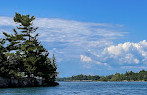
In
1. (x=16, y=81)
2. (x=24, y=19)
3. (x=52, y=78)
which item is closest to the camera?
(x=16, y=81)

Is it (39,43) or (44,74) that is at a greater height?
(39,43)

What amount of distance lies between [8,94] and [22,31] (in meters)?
42.7

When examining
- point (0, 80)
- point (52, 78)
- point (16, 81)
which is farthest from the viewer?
point (52, 78)

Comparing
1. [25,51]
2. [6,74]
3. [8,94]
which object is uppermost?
[25,51]

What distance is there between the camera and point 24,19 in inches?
3750

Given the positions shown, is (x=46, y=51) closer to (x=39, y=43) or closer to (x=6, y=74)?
(x=39, y=43)

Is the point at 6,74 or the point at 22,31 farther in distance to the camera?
the point at 22,31

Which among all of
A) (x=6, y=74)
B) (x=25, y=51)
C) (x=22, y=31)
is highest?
(x=22, y=31)

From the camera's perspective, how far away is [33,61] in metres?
89.6

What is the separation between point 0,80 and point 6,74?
3.00 metres

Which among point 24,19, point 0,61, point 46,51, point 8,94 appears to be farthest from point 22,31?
point 8,94

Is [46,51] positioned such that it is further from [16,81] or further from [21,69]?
[16,81]

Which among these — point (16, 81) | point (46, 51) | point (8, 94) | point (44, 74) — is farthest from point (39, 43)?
point (8, 94)

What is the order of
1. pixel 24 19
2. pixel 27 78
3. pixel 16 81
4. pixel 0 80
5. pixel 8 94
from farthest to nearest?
pixel 24 19 < pixel 27 78 < pixel 16 81 < pixel 0 80 < pixel 8 94
